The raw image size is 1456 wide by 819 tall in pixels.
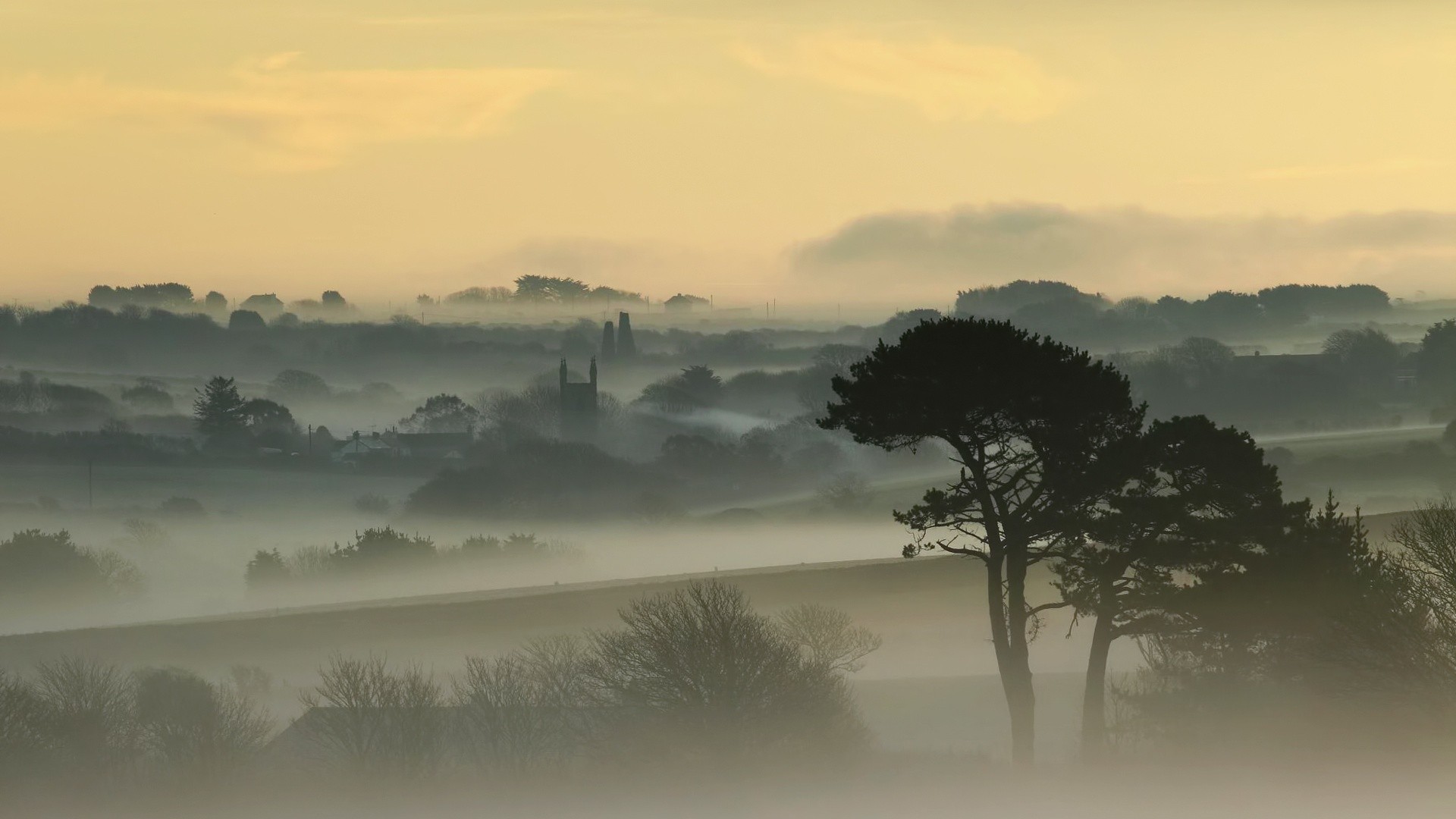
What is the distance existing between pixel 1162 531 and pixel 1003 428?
452cm

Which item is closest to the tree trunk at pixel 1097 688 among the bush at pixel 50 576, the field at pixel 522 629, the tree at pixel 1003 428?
the tree at pixel 1003 428

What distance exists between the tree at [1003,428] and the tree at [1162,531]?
0.75 metres

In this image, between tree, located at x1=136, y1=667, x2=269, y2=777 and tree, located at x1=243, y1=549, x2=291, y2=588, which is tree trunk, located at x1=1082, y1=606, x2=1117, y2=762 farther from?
tree, located at x1=243, y1=549, x2=291, y2=588

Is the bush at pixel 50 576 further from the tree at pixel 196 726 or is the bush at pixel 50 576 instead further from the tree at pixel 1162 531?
the tree at pixel 1162 531

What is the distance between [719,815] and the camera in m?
38.6

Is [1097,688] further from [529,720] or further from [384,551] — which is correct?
[384,551]

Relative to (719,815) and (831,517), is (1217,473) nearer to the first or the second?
(719,815)

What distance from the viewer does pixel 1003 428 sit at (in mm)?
40625

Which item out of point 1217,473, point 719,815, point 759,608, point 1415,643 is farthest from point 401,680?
point 759,608

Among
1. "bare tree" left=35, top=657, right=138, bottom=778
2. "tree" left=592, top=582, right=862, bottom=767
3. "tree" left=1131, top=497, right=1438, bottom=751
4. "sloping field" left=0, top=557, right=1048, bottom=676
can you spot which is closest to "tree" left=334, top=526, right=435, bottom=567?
"sloping field" left=0, top=557, right=1048, bottom=676

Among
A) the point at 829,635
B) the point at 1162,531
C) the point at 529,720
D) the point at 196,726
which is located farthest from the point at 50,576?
the point at 1162,531

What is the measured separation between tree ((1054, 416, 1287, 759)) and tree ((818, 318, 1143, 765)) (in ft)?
2.45

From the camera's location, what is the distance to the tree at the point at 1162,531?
40.8 m

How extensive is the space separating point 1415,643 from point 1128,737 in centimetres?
856
